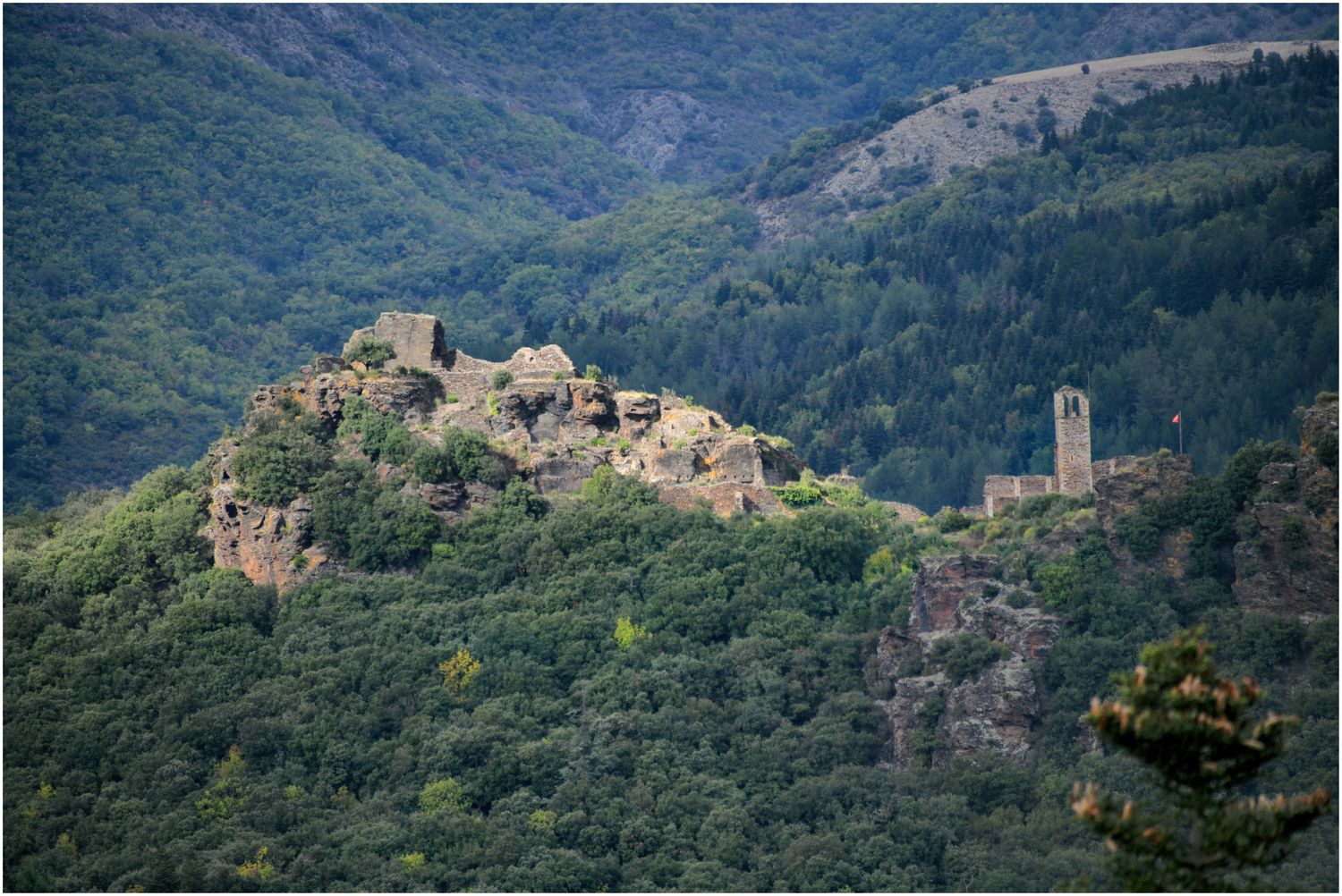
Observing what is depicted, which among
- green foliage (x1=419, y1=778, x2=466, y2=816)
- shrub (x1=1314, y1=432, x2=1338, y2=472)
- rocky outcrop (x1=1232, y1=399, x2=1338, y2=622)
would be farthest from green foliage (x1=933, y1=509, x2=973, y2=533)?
green foliage (x1=419, y1=778, x2=466, y2=816)

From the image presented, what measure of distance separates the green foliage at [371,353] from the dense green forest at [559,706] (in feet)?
21.3

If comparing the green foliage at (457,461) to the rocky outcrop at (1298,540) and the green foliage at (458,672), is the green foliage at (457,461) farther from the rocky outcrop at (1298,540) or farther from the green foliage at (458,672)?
the rocky outcrop at (1298,540)

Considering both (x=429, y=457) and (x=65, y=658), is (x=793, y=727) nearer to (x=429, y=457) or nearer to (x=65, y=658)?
(x=429, y=457)

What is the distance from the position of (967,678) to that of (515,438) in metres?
19.2

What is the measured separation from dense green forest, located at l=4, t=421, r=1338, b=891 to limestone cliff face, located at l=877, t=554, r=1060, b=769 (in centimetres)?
75

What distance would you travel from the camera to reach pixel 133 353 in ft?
617

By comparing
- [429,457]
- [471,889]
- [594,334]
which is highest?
[594,334]

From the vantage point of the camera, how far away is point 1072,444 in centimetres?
9662

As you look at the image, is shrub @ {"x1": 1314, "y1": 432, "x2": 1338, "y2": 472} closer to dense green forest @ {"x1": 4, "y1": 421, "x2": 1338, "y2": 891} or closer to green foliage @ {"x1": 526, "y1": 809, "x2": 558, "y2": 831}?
dense green forest @ {"x1": 4, "y1": 421, "x2": 1338, "y2": 891}

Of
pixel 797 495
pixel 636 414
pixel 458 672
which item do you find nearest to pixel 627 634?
pixel 458 672

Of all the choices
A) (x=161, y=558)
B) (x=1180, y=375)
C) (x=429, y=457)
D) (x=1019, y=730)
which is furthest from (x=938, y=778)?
(x=1180, y=375)

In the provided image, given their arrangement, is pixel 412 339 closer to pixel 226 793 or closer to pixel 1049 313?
pixel 226 793

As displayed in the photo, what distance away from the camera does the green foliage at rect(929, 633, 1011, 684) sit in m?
85.2

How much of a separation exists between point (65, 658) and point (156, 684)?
3.44m
